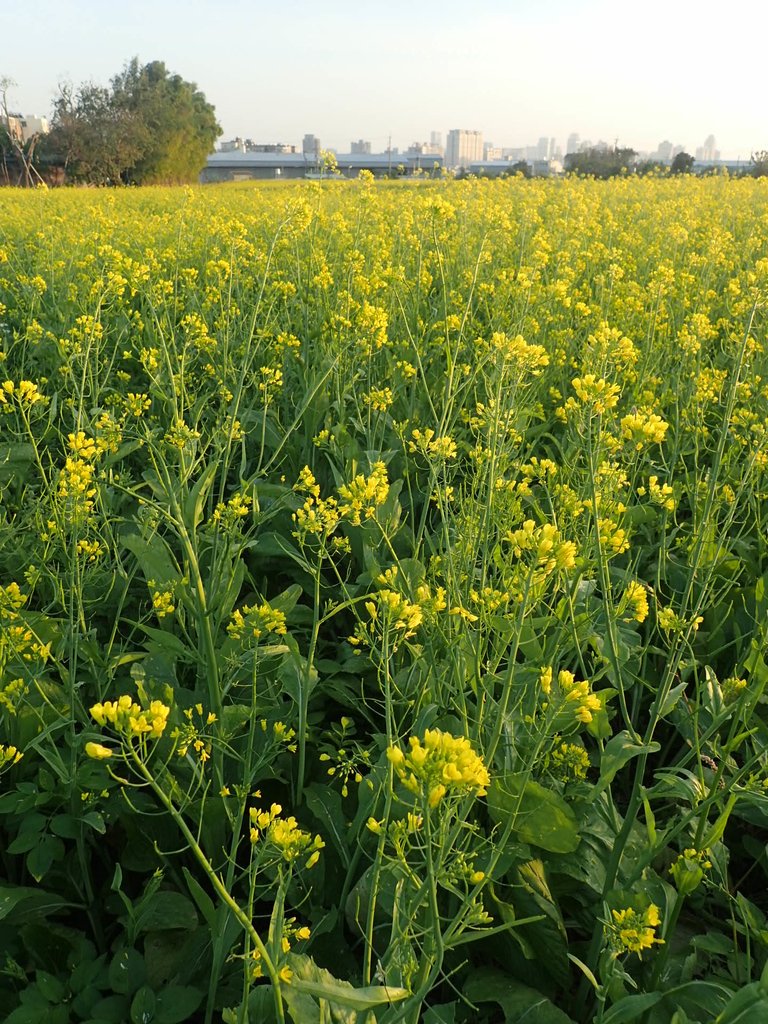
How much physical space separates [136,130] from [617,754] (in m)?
40.0

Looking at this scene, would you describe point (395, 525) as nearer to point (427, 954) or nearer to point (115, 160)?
point (427, 954)

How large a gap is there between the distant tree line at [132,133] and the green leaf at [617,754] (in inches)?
1138

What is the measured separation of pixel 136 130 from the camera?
35.0 m

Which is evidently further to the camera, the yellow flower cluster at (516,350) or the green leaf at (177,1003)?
the yellow flower cluster at (516,350)

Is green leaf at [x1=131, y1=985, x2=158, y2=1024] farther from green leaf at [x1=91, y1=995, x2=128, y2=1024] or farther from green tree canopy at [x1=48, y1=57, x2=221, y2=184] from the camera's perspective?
green tree canopy at [x1=48, y1=57, x2=221, y2=184]

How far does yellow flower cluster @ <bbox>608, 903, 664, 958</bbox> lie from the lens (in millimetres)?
1158

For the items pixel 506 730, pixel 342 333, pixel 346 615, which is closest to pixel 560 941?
pixel 506 730

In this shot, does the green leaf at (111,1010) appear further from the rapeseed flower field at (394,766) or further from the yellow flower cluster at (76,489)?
the yellow flower cluster at (76,489)

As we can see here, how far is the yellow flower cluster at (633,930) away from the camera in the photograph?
1158 millimetres

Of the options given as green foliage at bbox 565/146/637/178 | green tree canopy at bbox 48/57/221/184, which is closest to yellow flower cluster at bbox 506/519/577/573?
green foliage at bbox 565/146/637/178

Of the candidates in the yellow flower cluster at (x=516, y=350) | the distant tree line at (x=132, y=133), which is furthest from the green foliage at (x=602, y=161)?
the yellow flower cluster at (x=516, y=350)

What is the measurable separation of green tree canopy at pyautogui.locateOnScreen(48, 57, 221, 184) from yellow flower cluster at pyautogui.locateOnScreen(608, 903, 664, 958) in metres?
34.9

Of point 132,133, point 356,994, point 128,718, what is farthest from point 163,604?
point 132,133

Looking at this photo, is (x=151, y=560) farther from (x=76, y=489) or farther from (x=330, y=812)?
(x=330, y=812)
